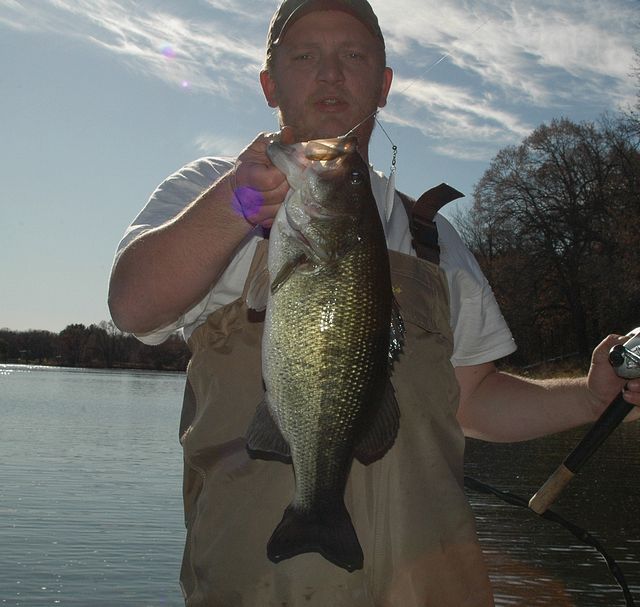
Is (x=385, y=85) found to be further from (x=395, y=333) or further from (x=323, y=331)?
(x=323, y=331)

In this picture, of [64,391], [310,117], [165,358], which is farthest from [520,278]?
[165,358]

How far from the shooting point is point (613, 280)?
35000 millimetres

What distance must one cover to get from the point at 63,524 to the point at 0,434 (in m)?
13.1

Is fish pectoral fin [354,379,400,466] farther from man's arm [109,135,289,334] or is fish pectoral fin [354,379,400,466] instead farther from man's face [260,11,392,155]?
man's face [260,11,392,155]

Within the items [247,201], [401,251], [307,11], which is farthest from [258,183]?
[307,11]

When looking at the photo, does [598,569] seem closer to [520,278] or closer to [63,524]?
[63,524]

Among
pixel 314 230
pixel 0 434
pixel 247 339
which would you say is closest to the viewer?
pixel 314 230

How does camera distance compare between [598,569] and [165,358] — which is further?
[165,358]

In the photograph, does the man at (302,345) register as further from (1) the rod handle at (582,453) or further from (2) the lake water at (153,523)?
(2) the lake water at (153,523)

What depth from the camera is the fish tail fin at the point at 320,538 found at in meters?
2.40

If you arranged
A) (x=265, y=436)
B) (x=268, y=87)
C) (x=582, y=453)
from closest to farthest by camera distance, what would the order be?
(x=265, y=436) → (x=268, y=87) → (x=582, y=453)

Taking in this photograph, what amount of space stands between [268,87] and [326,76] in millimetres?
365

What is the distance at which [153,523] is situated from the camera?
1365cm

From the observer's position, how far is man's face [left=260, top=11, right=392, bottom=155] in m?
3.18
